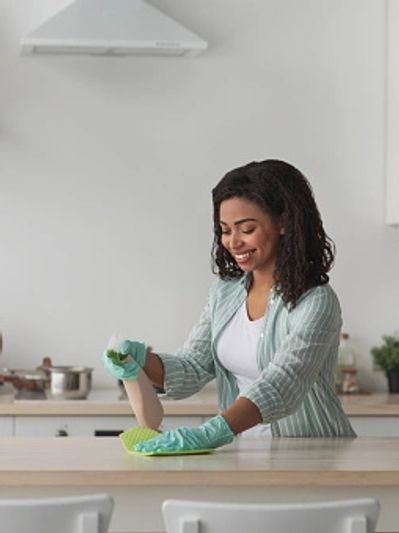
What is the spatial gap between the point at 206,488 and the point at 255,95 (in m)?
2.77

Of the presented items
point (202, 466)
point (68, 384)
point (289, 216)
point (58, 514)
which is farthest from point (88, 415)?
point (58, 514)

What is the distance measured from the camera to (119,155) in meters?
5.27

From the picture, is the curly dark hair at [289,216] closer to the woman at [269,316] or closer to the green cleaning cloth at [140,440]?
the woman at [269,316]

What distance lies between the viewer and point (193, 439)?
10.1ft

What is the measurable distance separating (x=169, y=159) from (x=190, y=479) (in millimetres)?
2662

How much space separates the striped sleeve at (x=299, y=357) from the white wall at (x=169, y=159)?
6.22 feet

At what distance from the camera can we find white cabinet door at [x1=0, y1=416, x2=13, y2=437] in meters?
4.65

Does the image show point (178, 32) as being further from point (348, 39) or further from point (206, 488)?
point (206, 488)

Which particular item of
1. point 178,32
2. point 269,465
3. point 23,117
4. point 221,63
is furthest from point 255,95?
point 269,465

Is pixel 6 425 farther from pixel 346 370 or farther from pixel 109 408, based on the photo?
pixel 346 370

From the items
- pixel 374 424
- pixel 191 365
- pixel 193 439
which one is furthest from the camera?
pixel 374 424

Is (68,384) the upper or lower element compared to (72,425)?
upper

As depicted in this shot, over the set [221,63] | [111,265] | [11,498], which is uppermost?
[221,63]

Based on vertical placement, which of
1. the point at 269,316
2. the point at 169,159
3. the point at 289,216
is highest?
the point at 169,159
